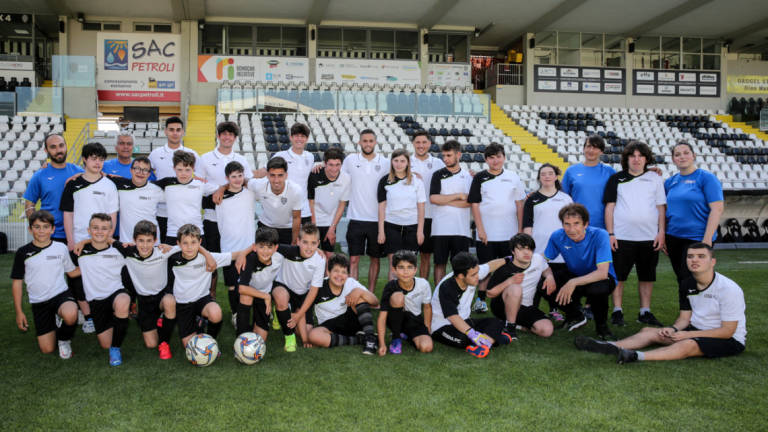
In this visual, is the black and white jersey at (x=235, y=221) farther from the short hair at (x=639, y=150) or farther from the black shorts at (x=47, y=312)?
the short hair at (x=639, y=150)

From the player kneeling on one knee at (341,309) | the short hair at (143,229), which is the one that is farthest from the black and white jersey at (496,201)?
the short hair at (143,229)

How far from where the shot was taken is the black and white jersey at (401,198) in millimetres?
5309

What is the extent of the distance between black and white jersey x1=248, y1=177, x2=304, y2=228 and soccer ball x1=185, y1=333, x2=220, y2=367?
1.54 meters

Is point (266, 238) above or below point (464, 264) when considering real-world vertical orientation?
above

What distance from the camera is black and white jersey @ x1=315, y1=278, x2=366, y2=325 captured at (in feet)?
14.3

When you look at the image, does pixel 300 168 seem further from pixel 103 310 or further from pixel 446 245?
pixel 103 310

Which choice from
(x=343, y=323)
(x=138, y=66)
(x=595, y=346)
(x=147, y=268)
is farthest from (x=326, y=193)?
(x=138, y=66)

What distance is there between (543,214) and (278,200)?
245cm

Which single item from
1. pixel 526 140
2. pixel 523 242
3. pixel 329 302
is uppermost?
pixel 526 140

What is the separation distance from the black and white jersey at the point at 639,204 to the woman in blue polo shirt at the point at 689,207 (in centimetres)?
13

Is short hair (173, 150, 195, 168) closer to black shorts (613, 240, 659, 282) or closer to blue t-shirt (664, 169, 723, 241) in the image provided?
black shorts (613, 240, 659, 282)

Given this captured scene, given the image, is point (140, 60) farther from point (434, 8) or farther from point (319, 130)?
point (434, 8)

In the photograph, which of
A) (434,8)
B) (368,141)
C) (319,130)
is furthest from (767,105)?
(368,141)

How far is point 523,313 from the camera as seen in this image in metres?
4.70
